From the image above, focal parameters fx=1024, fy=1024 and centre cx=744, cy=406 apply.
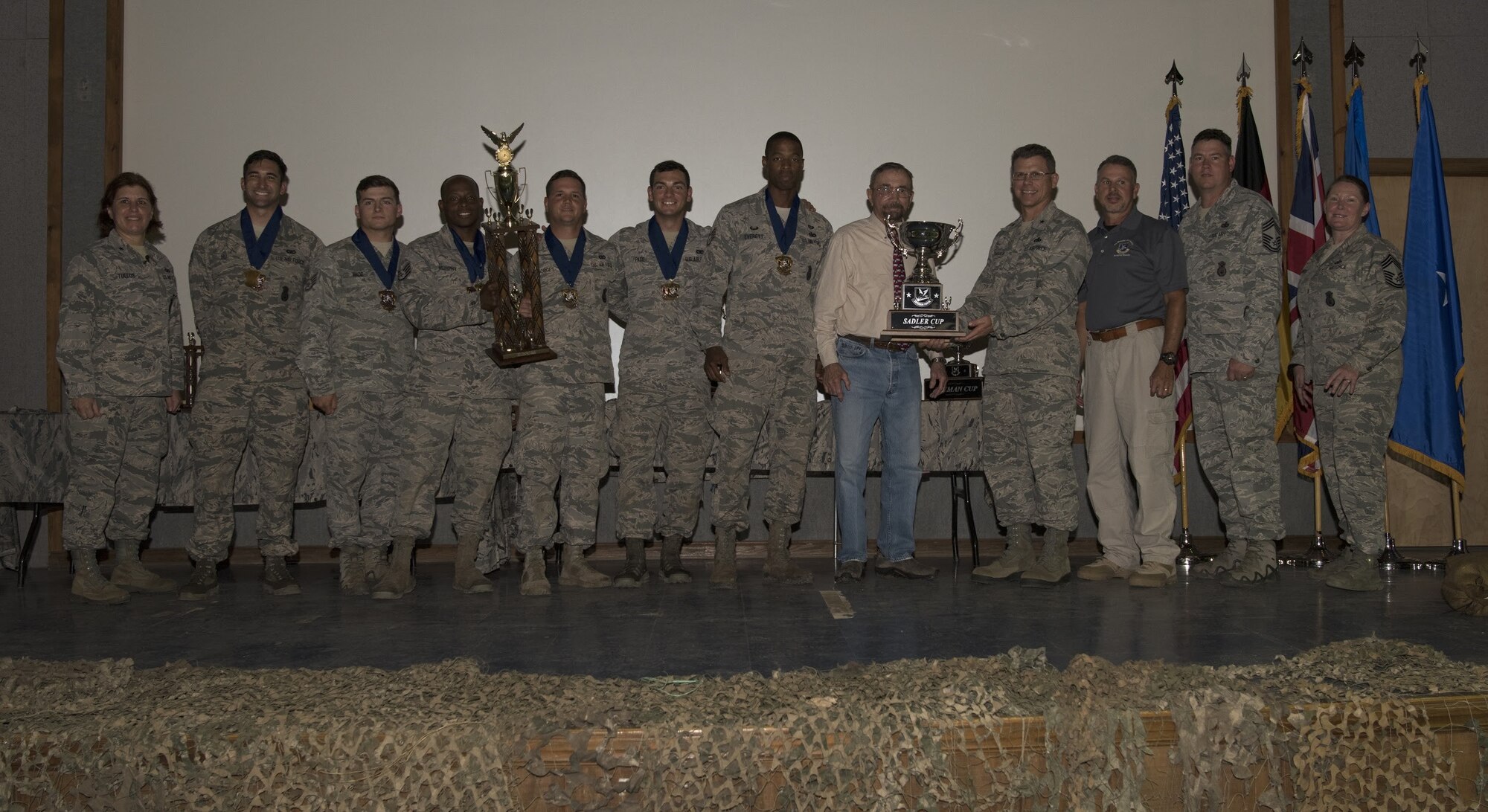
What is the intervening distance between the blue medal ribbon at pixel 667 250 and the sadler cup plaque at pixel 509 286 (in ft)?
1.91

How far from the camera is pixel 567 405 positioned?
431cm

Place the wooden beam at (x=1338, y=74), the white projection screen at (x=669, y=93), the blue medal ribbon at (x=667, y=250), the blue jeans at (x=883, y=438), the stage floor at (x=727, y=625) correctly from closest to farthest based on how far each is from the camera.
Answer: the stage floor at (x=727, y=625) < the blue jeans at (x=883, y=438) < the blue medal ribbon at (x=667, y=250) < the white projection screen at (x=669, y=93) < the wooden beam at (x=1338, y=74)

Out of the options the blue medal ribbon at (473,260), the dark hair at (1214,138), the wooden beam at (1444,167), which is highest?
the wooden beam at (1444,167)

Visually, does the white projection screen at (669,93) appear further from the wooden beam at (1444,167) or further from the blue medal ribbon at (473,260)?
the blue medal ribbon at (473,260)

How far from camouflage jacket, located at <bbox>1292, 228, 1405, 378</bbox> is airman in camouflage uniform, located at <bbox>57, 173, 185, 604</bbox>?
503 centimetres

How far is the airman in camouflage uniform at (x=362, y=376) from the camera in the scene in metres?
4.42

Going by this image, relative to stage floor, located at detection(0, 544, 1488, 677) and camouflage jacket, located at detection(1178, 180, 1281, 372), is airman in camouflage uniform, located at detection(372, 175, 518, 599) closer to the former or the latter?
stage floor, located at detection(0, 544, 1488, 677)

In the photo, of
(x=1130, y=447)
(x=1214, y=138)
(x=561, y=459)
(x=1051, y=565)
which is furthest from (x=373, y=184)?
(x=1214, y=138)

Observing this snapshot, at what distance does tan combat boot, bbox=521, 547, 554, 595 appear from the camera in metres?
4.13

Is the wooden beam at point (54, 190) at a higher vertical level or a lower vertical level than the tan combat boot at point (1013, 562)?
higher

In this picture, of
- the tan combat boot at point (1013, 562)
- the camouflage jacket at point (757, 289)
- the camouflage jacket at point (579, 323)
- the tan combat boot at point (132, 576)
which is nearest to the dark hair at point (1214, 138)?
the camouflage jacket at point (757, 289)

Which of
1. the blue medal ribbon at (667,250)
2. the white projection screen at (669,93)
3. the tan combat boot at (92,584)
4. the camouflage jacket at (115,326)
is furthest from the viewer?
the white projection screen at (669,93)

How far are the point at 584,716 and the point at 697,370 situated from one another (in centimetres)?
255

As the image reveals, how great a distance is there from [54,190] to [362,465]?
291cm
